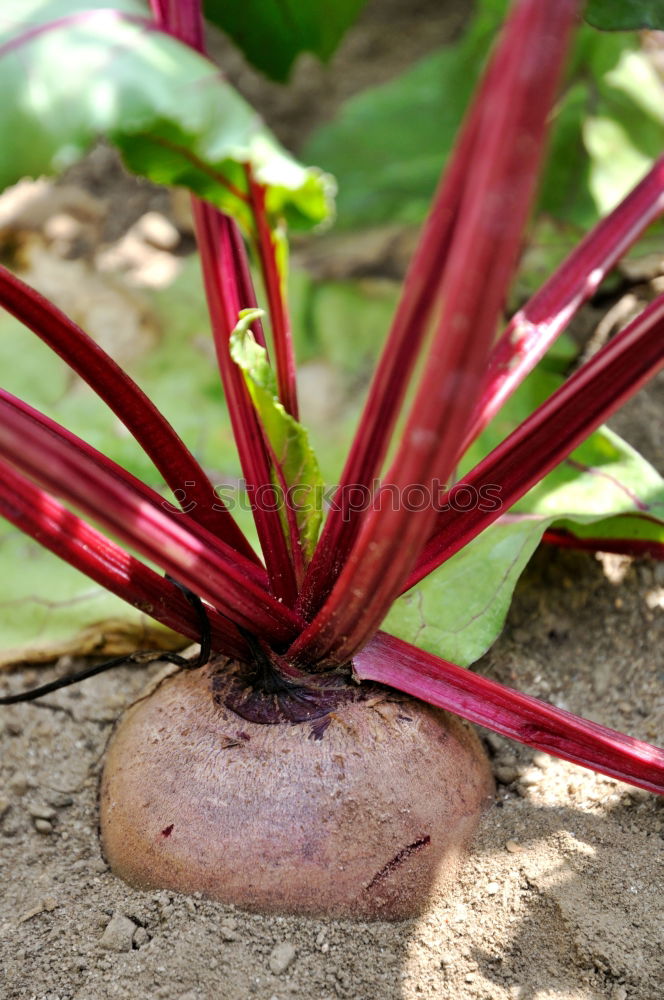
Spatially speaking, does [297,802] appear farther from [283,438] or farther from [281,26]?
[281,26]

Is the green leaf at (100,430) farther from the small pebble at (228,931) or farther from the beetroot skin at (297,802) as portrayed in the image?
the small pebble at (228,931)

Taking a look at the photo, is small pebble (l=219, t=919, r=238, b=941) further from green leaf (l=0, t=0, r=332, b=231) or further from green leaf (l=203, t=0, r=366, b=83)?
green leaf (l=203, t=0, r=366, b=83)

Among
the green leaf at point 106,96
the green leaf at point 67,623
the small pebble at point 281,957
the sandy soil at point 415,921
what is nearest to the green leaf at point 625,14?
the green leaf at point 106,96

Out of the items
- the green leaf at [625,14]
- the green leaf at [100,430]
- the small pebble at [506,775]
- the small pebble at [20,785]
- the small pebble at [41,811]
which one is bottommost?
the small pebble at [20,785]

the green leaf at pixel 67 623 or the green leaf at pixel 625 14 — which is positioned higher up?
the green leaf at pixel 625 14

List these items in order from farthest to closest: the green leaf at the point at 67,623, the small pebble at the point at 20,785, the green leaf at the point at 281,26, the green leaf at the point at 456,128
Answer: the green leaf at the point at 456,128 < the green leaf at the point at 281,26 < the green leaf at the point at 67,623 < the small pebble at the point at 20,785

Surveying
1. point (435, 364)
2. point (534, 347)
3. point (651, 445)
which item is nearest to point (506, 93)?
point (435, 364)
